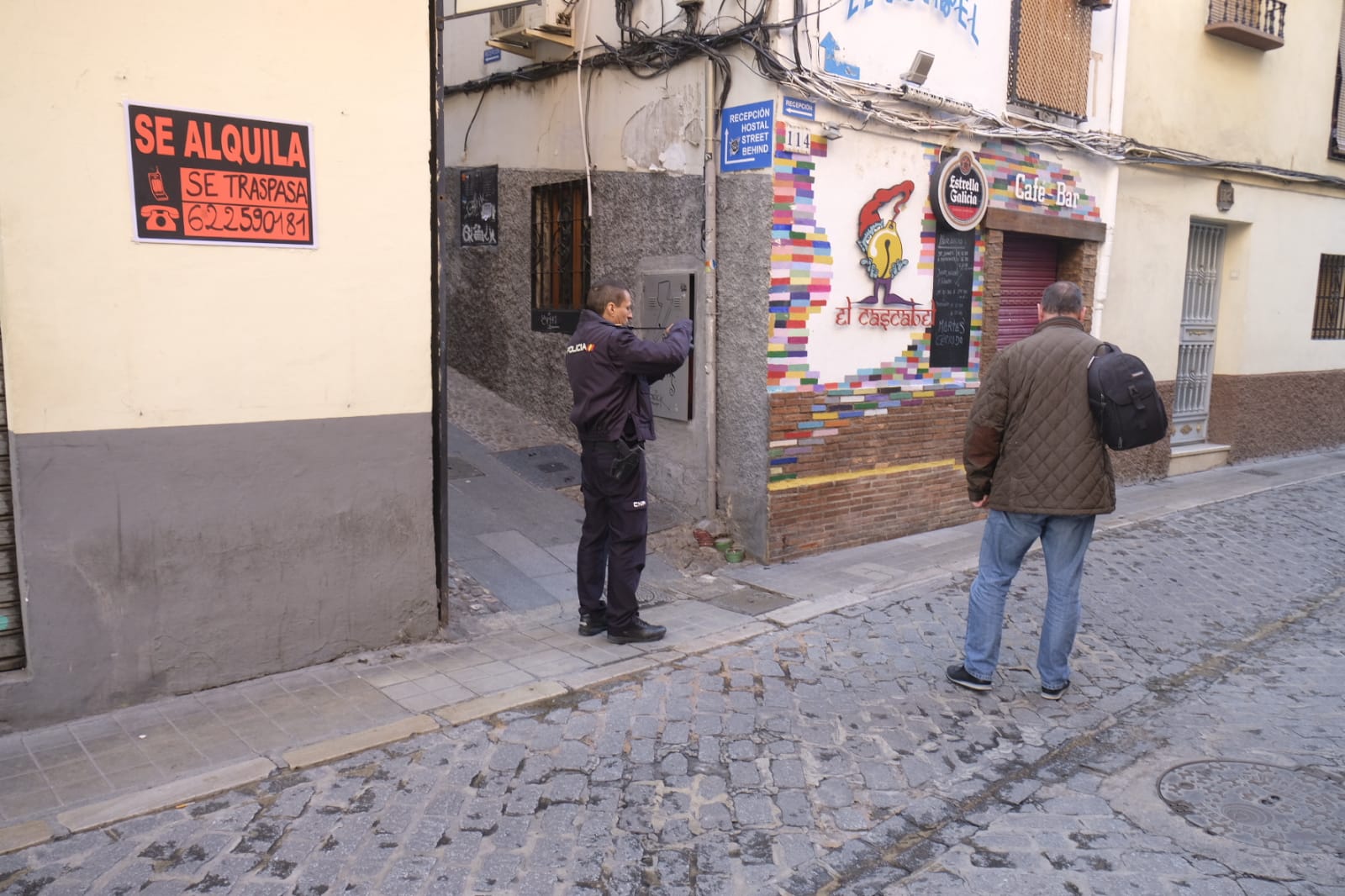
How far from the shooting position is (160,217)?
437cm

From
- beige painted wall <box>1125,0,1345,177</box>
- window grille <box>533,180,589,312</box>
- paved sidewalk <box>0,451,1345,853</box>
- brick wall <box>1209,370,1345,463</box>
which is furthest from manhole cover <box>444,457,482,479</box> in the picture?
brick wall <box>1209,370,1345,463</box>

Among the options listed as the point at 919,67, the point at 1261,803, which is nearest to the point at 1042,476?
the point at 1261,803

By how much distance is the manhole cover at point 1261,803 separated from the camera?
3561mm

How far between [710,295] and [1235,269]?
8.16m

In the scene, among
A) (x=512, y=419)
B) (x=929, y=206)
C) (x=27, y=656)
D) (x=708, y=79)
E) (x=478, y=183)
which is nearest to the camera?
(x=27, y=656)

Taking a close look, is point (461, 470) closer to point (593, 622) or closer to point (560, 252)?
point (560, 252)

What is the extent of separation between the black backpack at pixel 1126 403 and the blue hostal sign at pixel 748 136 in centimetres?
308

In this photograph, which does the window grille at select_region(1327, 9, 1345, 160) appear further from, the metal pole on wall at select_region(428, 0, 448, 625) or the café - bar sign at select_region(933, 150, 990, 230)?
the metal pole on wall at select_region(428, 0, 448, 625)

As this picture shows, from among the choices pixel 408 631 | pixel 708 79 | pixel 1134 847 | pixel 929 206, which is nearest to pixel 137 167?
pixel 408 631

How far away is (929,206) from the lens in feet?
26.4

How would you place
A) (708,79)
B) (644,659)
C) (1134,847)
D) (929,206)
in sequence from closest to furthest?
(1134,847) < (644,659) < (708,79) < (929,206)

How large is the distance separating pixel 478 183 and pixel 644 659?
6463 mm

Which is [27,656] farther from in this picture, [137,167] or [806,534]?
[806,534]

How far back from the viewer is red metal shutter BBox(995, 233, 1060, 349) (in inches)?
366
